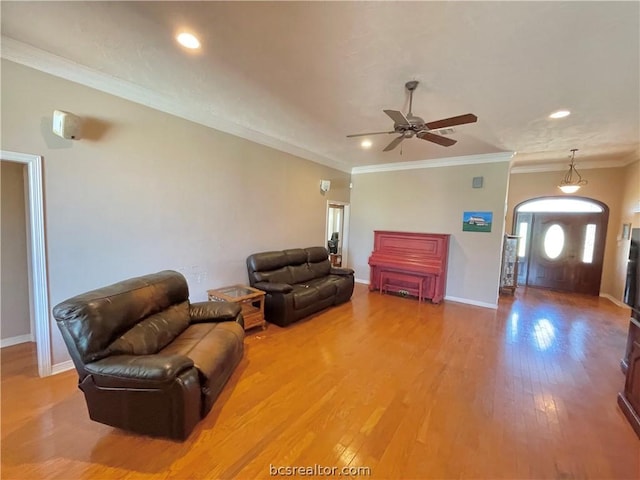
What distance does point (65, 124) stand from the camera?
2375mm

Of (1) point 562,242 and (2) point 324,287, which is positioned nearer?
(2) point 324,287

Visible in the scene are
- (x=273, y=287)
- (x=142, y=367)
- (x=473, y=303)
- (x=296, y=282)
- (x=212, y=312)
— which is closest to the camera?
(x=142, y=367)

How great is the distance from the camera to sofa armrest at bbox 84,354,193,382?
5.78ft

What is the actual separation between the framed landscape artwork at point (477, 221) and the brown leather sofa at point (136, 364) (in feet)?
15.6

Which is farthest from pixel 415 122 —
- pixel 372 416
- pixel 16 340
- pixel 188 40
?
pixel 16 340

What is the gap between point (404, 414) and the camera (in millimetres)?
2193

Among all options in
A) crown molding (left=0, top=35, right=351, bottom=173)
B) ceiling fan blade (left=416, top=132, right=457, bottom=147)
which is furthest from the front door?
crown molding (left=0, top=35, right=351, bottom=173)

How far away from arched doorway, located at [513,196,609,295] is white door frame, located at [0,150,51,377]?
8511mm

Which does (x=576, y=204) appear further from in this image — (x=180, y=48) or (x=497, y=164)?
(x=180, y=48)

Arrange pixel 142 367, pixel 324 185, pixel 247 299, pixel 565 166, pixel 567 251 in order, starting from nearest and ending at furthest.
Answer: pixel 142 367 → pixel 247 299 → pixel 324 185 → pixel 565 166 → pixel 567 251

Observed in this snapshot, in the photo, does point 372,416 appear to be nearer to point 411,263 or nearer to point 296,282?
point 296,282

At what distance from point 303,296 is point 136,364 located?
2.38 m

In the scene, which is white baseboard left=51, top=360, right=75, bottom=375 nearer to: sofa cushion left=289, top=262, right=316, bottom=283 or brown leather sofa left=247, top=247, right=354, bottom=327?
brown leather sofa left=247, top=247, right=354, bottom=327

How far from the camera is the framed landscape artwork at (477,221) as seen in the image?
4992mm
